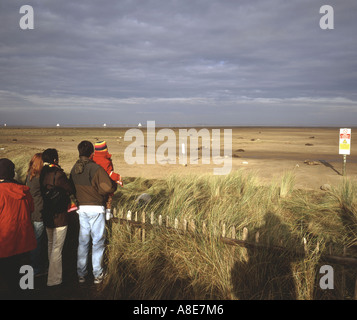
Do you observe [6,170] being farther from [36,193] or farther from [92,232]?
[92,232]

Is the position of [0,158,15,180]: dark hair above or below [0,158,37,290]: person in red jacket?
above

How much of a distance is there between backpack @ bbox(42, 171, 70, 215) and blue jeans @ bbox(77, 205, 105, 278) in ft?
0.80

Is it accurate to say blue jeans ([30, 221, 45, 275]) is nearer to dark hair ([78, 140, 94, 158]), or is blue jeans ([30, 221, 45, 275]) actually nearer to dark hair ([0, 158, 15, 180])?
dark hair ([0, 158, 15, 180])

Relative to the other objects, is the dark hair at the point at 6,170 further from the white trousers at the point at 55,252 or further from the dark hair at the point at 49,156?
the white trousers at the point at 55,252

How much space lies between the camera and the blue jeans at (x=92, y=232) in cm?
397

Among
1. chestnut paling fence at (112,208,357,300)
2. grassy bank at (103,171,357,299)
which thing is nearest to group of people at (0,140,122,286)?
grassy bank at (103,171,357,299)

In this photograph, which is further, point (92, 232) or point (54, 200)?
point (92, 232)

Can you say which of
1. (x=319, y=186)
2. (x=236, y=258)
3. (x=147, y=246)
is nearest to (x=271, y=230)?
(x=236, y=258)

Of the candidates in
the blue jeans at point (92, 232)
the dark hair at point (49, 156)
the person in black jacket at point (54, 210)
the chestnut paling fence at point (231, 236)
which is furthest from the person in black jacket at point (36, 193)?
the chestnut paling fence at point (231, 236)

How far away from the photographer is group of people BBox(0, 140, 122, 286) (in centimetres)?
362

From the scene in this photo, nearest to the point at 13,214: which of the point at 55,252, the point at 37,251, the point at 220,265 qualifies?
the point at 55,252

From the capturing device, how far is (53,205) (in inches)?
153

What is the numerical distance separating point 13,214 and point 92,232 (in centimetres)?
102
